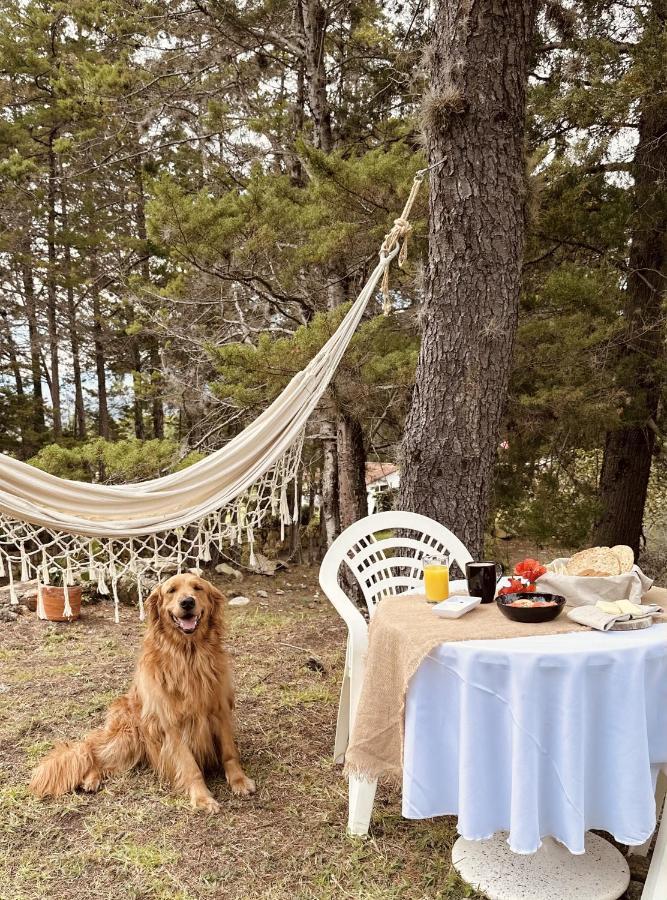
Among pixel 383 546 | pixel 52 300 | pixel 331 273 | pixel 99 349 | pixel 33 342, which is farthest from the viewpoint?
pixel 99 349

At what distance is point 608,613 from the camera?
1383 mm

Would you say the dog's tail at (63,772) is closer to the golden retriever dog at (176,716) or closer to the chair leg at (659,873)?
the golden retriever dog at (176,716)

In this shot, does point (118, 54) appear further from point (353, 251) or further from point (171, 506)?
point (171, 506)

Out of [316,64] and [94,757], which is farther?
[316,64]

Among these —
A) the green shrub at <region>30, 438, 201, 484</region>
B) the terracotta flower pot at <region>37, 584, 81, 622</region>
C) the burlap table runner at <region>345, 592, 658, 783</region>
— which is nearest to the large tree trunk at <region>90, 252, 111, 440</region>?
the terracotta flower pot at <region>37, 584, 81, 622</region>

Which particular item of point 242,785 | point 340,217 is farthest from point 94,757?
point 340,217

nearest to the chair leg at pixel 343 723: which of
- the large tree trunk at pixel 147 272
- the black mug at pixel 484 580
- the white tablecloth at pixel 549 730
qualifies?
the black mug at pixel 484 580

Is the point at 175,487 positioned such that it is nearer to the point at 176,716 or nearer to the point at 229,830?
the point at 176,716

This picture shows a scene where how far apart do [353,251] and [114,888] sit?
3097 millimetres

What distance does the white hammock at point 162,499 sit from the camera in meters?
2.04

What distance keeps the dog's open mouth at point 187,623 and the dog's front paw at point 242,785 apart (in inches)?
19.6

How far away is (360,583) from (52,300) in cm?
618

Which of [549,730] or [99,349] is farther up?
[99,349]

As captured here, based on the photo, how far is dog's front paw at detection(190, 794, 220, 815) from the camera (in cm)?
187
